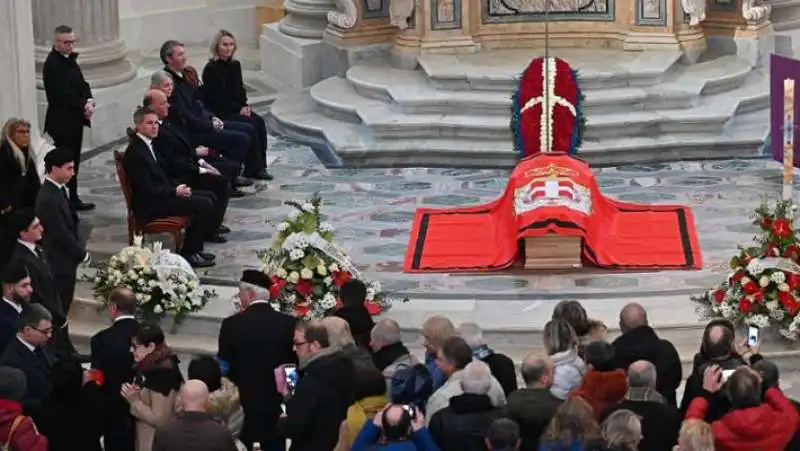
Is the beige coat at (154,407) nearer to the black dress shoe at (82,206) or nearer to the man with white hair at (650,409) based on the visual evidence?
the man with white hair at (650,409)

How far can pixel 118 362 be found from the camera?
1091 centimetres

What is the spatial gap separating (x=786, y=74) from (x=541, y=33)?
3477mm

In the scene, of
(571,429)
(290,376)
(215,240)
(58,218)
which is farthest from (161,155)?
(571,429)

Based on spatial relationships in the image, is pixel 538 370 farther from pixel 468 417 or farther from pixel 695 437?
pixel 695 437

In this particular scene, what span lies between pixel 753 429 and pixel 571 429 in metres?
0.90

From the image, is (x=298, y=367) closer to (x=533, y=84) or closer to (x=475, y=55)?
(x=533, y=84)

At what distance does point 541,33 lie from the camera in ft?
66.5

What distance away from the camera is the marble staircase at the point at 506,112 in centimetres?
1852

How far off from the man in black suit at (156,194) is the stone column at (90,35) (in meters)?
4.02

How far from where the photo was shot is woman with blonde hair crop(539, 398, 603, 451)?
919cm

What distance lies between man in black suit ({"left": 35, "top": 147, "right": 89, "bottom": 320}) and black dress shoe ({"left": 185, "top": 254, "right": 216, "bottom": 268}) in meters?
1.73

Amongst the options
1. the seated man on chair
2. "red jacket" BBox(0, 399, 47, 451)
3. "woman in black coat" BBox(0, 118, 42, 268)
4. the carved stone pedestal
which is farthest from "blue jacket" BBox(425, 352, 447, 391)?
the carved stone pedestal

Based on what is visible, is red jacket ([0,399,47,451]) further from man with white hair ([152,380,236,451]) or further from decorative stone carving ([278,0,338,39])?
decorative stone carving ([278,0,338,39])

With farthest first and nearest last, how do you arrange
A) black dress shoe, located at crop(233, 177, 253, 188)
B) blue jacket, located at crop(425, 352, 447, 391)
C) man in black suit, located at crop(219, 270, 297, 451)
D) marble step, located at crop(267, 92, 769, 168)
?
1. marble step, located at crop(267, 92, 769, 168)
2. black dress shoe, located at crop(233, 177, 253, 188)
3. man in black suit, located at crop(219, 270, 297, 451)
4. blue jacket, located at crop(425, 352, 447, 391)
